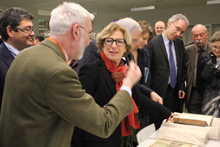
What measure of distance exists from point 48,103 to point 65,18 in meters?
0.43

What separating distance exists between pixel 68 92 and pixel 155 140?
1.09 m

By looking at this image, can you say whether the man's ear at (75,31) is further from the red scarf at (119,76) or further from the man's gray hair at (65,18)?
the red scarf at (119,76)

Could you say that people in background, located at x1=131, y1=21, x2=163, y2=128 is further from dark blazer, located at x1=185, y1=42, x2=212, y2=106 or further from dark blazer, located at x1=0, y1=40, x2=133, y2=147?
dark blazer, located at x1=0, y1=40, x2=133, y2=147

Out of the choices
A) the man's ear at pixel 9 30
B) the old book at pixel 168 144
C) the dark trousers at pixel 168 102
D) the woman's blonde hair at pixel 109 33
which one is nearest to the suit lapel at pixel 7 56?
the man's ear at pixel 9 30

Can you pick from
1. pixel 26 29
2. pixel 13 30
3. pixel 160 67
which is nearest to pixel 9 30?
pixel 13 30

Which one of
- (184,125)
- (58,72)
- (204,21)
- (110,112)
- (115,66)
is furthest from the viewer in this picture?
(204,21)

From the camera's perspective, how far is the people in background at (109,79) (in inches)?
60.0

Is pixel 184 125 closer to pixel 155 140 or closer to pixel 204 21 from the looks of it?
pixel 155 140

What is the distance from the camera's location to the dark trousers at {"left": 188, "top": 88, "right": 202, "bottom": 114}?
3355 millimetres

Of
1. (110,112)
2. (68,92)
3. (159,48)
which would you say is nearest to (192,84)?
(159,48)

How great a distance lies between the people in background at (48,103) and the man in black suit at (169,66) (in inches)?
86.4

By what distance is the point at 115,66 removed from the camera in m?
1.71

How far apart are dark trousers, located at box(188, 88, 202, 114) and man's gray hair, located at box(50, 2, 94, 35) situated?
9.11 feet

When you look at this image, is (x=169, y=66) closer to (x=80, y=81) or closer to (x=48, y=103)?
(x=80, y=81)
